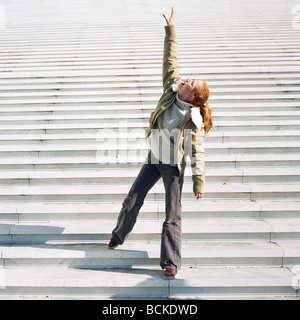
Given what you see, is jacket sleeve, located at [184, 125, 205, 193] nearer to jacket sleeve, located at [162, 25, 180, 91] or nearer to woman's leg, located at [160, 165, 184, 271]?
woman's leg, located at [160, 165, 184, 271]

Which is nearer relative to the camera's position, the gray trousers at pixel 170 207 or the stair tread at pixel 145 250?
the gray trousers at pixel 170 207

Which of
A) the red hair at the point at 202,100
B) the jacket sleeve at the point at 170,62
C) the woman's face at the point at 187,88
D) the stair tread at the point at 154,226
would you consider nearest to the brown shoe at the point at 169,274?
the stair tread at the point at 154,226

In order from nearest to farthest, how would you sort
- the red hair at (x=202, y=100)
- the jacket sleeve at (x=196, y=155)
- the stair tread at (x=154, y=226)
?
the red hair at (x=202, y=100) < the jacket sleeve at (x=196, y=155) < the stair tread at (x=154, y=226)

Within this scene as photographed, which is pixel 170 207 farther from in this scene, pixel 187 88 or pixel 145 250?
pixel 187 88

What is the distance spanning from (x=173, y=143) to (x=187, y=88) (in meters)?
0.43

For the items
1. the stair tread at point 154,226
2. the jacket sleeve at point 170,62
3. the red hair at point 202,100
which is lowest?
the stair tread at point 154,226

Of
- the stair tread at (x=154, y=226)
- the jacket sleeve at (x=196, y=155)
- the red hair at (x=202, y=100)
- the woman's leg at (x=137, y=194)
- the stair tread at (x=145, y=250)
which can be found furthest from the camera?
the stair tread at (x=154, y=226)

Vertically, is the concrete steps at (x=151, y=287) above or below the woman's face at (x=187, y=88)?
below

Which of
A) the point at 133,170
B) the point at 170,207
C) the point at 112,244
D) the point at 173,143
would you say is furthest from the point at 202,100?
the point at 133,170

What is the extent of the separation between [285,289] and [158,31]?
21.7ft

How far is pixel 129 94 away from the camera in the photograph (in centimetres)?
548

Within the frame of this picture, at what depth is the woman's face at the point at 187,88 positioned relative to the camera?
2648 millimetres

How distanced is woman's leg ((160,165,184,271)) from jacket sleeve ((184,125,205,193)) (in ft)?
0.46

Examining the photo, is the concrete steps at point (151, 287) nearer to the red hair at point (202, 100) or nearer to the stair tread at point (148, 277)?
the stair tread at point (148, 277)
